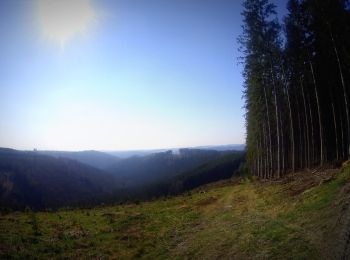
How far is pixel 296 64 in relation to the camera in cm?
3048

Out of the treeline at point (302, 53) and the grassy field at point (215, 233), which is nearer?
the grassy field at point (215, 233)

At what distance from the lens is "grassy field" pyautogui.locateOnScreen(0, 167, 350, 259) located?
1030cm

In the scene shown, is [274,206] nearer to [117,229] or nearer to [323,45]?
[117,229]

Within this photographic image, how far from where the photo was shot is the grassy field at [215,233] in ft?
33.8

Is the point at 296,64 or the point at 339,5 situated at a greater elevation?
the point at 339,5

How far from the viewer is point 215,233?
1463 cm

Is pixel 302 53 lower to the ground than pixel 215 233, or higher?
higher

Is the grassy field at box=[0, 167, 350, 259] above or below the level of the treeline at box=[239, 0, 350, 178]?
below

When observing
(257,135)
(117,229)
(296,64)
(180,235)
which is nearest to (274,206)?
(180,235)

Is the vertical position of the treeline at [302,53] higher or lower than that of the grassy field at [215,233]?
higher

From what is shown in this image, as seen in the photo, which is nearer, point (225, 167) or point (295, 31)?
point (295, 31)

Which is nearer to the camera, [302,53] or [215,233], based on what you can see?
[215,233]

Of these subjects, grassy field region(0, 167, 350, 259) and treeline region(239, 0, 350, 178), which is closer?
grassy field region(0, 167, 350, 259)

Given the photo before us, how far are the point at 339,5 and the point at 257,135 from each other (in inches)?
983
